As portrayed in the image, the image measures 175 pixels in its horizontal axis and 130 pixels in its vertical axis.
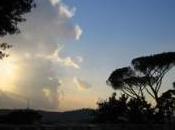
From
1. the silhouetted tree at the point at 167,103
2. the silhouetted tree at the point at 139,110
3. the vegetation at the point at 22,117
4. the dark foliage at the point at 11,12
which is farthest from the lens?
the silhouetted tree at the point at 167,103

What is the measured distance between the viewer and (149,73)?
42625 mm

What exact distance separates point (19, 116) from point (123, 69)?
1744 centimetres

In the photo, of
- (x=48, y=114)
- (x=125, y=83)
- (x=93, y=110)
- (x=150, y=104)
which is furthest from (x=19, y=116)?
(x=48, y=114)

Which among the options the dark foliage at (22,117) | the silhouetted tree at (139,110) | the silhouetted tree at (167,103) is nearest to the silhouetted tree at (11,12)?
the dark foliage at (22,117)

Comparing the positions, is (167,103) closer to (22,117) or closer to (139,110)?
(139,110)

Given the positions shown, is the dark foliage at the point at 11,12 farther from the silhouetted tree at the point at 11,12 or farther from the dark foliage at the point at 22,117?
the dark foliage at the point at 22,117

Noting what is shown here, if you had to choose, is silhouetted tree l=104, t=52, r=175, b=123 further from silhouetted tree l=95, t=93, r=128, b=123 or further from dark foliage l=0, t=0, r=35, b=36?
dark foliage l=0, t=0, r=35, b=36

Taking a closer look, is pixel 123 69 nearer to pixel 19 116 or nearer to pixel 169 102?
pixel 169 102

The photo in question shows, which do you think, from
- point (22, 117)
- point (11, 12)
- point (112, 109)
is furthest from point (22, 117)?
point (11, 12)

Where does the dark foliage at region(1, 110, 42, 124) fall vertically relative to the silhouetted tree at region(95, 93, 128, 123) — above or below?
below

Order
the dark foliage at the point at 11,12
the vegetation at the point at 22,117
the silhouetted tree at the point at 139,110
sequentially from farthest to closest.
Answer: the silhouetted tree at the point at 139,110 → the vegetation at the point at 22,117 → the dark foliage at the point at 11,12

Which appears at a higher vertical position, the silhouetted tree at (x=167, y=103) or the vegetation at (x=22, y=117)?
the silhouetted tree at (x=167, y=103)

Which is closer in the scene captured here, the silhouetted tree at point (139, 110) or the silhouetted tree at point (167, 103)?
the silhouetted tree at point (139, 110)

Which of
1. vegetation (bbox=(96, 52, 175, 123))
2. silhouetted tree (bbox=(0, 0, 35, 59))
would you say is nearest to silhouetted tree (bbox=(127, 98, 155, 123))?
vegetation (bbox=(96, 52, 175, 123))
